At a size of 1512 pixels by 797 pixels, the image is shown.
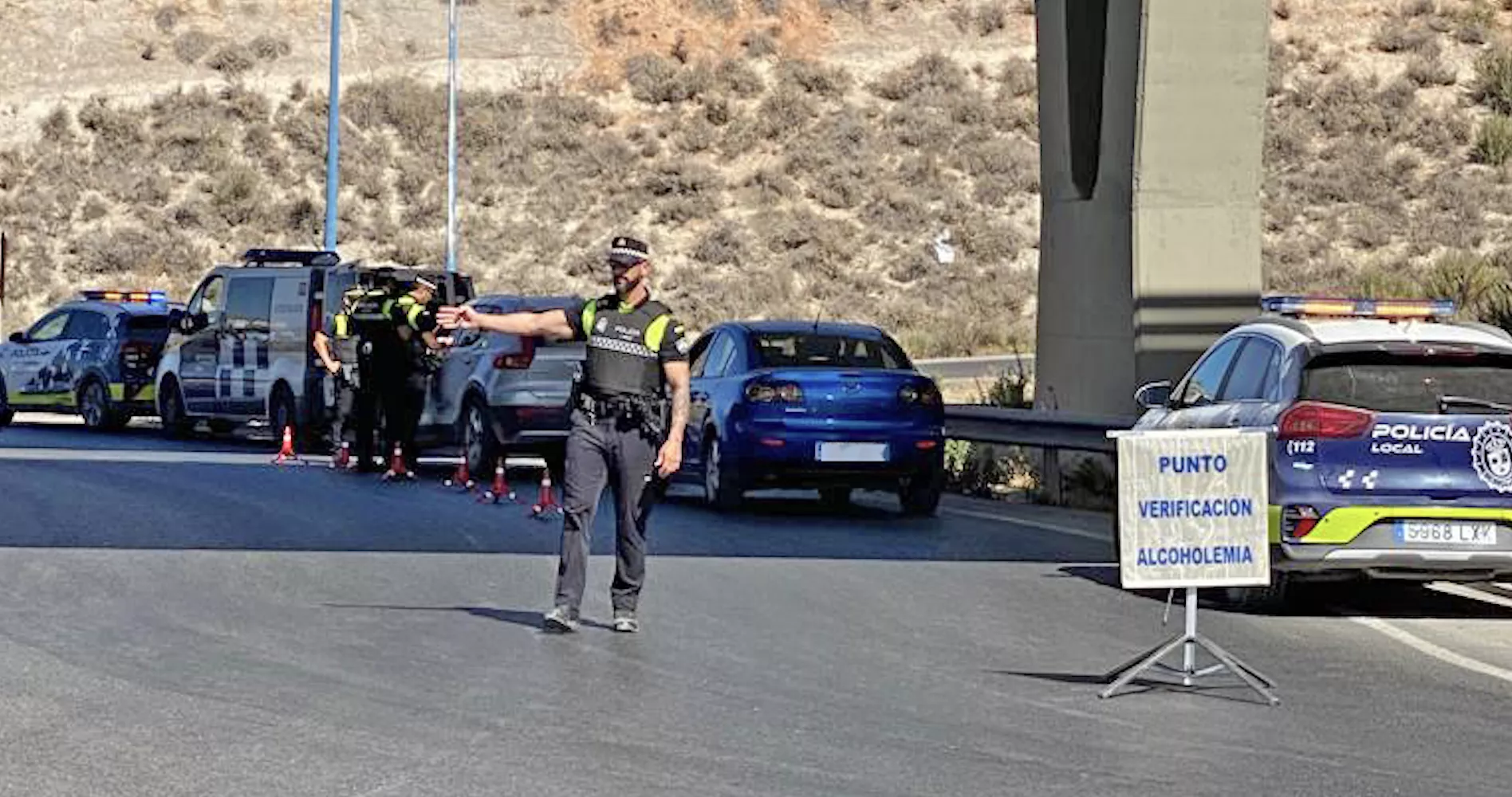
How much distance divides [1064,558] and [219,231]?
4641 centimetres

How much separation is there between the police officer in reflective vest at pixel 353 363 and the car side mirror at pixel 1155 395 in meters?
10.1

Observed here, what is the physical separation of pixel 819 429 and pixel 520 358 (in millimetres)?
4813

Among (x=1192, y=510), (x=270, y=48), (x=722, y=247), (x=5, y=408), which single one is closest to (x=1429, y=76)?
(x=722, y=247)

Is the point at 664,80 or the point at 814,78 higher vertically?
the point at 814,78

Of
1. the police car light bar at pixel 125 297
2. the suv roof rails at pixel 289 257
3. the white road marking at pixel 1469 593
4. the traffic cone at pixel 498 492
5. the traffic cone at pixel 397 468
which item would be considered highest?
the suv roof rails at pixel 289 257

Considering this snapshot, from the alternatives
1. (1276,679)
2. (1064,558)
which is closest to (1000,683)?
(1276,679)

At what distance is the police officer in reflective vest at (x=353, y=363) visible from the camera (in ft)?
83.2

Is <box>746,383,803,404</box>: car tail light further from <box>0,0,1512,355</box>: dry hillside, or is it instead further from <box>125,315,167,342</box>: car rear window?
<box>0,0,1512,355</box>: dry hillside

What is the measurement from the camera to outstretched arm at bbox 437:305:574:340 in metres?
13.5

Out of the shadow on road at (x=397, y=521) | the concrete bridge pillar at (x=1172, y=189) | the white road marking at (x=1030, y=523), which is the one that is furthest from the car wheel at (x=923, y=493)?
the concrete bridge pillar at (x=1172, y=189)

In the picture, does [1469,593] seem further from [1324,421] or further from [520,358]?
[520,358]

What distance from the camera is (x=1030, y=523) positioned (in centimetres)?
2117

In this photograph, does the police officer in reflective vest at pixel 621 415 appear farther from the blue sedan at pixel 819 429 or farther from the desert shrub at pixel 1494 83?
the desert shrub at pixel 1494 83

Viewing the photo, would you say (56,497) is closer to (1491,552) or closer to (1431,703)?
(1491,552)
